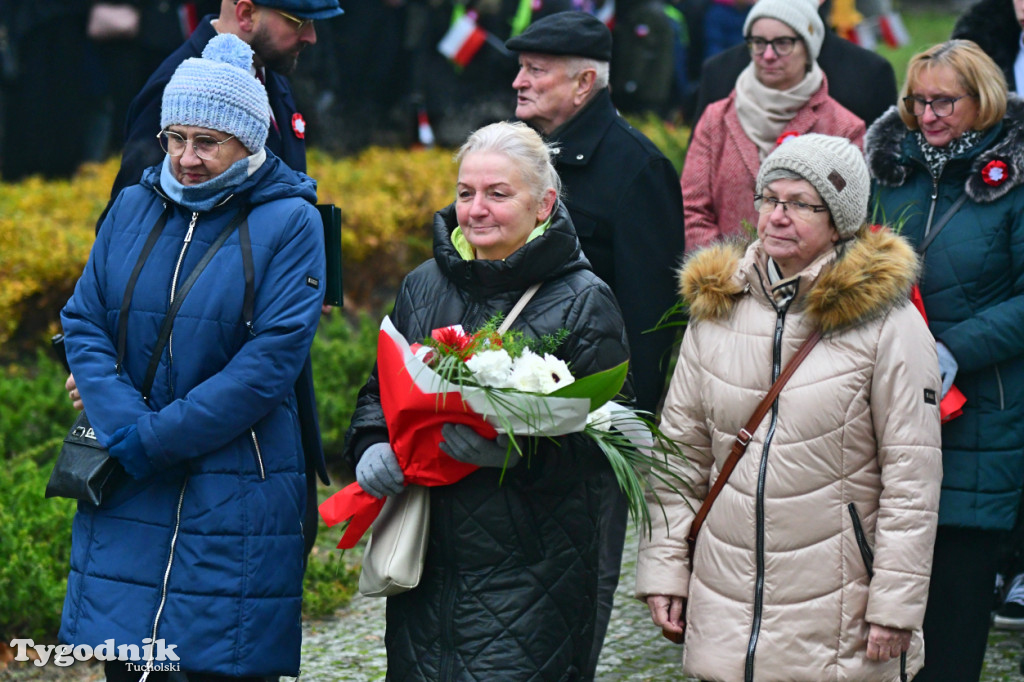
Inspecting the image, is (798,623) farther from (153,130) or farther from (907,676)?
(153,130)

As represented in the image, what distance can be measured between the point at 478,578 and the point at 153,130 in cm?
209

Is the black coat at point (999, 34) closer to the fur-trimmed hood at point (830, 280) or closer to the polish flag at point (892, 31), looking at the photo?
the fur-trimmed hood at point (830, 280)

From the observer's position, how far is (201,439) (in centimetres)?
393

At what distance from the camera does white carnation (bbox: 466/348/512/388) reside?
354cm

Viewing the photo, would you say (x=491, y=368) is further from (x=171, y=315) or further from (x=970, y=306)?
(x=970, y=306)

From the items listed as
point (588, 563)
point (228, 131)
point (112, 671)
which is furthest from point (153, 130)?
point (588, 563)

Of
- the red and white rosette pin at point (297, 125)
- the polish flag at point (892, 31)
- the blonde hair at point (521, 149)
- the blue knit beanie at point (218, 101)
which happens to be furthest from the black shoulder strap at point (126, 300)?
the polish flag at point (892, 31)

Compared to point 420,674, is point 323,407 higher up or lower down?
higher up

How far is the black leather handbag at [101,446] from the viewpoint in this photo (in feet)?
13.0

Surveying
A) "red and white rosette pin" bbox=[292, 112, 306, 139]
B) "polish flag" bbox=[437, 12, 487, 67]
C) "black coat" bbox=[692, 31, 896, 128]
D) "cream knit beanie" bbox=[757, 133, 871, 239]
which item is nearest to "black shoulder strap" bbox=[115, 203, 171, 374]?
"red and white rosette pin" bbox=[292, 112, 306, 139]

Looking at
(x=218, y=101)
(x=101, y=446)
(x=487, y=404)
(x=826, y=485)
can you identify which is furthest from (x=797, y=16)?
(x=101, y=446)

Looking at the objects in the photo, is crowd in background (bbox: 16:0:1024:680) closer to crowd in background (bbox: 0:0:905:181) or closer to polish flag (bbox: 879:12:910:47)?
polish flag (bbox: 879:12:910:47)

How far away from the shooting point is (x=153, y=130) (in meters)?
4.91

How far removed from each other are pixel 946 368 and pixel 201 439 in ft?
7.46
